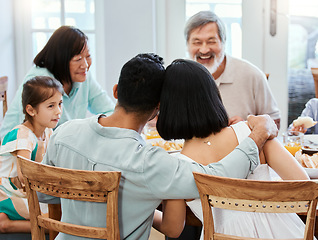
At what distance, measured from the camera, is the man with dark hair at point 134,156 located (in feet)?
3.82

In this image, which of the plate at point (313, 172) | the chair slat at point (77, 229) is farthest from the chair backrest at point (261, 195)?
the plate at point (313, 172)

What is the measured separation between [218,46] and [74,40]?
828mm

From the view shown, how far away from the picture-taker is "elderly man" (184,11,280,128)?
2.53 m

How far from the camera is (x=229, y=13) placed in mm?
3498

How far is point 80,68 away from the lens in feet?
7.74

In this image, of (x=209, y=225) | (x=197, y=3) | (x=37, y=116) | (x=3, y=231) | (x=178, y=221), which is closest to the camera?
(x=209, y=225)

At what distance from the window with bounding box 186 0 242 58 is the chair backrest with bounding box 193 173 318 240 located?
261 centimetres

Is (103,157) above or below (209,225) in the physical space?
above

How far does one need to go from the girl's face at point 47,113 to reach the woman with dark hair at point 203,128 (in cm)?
92

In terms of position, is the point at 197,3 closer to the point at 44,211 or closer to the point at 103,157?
the point at 44,211

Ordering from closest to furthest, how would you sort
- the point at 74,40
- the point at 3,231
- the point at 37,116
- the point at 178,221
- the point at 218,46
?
the point at 178,221 < the point at 3,231 < the point at 37,116 < the point at 74,40 < the point at 218,46

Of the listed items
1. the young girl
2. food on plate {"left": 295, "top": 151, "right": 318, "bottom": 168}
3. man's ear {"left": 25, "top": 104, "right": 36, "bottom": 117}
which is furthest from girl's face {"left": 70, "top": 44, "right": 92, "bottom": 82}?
food on plate {"left": 295, "top": 151, "right": 318, "bottom": 168}

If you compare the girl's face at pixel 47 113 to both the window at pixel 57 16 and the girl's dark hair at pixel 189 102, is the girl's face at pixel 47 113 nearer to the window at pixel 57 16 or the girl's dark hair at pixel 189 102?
the girl's dark hair at pixel 189 102

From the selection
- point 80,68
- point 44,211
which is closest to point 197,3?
point 80,68
